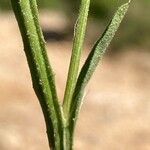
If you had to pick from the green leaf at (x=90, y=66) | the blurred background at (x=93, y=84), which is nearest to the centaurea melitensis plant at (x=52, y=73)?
the green leaf at (x=90, y=66)

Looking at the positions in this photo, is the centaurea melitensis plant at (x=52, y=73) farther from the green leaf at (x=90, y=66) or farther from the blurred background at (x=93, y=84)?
the blurred background at (x=93, y=84)

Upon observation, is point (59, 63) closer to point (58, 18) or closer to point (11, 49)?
point (11, 49)

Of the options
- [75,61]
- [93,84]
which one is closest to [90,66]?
[75,61]

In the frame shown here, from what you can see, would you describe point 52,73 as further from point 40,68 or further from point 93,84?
point 93,84

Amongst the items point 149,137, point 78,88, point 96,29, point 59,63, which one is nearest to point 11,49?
point 59,63

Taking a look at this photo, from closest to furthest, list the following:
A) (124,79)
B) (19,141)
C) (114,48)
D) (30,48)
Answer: (30,48)
(19,141)
(124,79)
(114,48)

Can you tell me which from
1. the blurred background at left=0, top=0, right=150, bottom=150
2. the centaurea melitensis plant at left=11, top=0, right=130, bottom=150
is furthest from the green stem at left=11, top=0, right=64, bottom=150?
the blurred background at left=0, top=0, right=150, bottom=150

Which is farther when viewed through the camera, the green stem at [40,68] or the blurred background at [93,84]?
the blurred background at [93,84]
